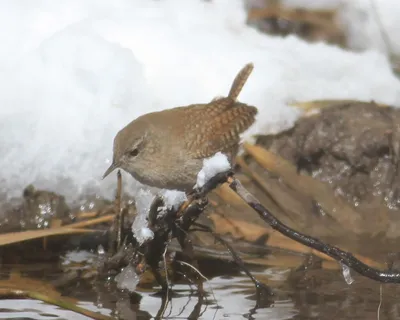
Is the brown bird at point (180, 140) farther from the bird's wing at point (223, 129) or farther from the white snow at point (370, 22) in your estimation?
the white snow at point (370, 22)

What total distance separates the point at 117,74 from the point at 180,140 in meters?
0.87

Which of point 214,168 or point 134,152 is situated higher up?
point 214,168

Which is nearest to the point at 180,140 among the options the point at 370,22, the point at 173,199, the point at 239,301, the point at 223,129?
the point at 223,129

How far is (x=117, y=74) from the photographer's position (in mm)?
5609

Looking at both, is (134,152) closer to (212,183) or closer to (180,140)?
(180,140)

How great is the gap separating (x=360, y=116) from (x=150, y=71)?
1.40 meters

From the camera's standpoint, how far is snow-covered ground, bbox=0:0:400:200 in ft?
17.2

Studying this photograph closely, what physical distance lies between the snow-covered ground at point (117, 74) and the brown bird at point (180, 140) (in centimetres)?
51

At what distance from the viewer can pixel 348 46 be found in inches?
289

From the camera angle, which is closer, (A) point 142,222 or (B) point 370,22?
(A) point 142,222

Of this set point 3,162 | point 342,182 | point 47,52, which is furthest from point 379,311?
point 47,52

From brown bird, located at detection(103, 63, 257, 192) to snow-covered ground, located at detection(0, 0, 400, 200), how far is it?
0.51 meters

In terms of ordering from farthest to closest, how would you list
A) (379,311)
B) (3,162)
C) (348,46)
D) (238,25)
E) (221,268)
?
(348,46) → (238,25) → (3,162) → (221,268) → (379,311)

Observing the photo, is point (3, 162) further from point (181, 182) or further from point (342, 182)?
point (342, 182)
